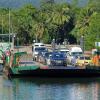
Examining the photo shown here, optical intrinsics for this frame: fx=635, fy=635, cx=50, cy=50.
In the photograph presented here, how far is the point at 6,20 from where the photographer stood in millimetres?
136000

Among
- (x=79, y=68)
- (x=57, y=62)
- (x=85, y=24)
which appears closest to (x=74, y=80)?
(x=79, y=68)

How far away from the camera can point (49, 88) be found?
55.3 meters

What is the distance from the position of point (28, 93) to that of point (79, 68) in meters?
13.6

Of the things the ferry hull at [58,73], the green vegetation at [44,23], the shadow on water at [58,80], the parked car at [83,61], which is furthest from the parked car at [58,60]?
the green vegetation at [44,23]

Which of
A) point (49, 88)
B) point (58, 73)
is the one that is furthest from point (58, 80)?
point (49, 88)

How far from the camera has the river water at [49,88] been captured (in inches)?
1927

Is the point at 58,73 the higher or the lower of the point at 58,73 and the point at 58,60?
the lower

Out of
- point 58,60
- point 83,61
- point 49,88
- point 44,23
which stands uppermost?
point 44,23

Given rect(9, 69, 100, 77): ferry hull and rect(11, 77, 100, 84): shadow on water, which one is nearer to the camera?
rect(11, 77, 100, 84): shadow on water

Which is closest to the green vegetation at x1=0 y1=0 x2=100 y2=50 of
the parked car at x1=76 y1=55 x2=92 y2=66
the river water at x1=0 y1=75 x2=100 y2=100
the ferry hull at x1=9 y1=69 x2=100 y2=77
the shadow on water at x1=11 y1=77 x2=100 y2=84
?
the parked car at x1=76 y1=55 x2=92 y2=66

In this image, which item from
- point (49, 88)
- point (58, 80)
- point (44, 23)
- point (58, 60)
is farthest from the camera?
point (44, 23)

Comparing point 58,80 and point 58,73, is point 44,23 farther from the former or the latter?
point 58,80

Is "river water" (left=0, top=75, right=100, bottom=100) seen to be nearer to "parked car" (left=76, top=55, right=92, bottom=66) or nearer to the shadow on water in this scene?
the shadow on water

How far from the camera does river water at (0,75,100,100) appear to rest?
4894cm
